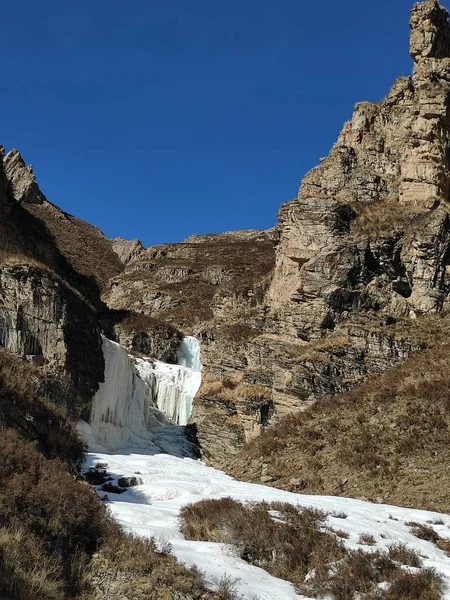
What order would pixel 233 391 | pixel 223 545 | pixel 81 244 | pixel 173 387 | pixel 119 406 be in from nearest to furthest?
pixel 223 545, pixel 119 406, pixel 233 391, pixel 173 387, pixel 81 244

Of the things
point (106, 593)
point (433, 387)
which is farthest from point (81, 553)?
point (433, 387)

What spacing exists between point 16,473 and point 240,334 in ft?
98.7

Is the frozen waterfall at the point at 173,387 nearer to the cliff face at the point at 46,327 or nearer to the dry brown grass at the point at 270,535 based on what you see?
the cliff face at the point at 46,327

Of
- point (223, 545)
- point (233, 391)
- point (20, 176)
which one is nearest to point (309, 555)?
point (223, 545)

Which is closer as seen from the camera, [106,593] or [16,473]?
[106,593]

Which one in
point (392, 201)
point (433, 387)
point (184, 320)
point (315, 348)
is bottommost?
point (433, 387)

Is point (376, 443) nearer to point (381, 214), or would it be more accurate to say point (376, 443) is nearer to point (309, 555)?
point (309, 555)

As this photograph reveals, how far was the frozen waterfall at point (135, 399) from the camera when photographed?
29209 millimetres

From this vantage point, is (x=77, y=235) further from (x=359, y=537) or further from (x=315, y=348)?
(x=359, y=537)

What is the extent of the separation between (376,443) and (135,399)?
17.0m

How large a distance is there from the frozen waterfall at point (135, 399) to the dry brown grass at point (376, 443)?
7453 mm

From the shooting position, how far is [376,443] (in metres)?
21.0

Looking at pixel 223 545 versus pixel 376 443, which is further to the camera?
pixel 376 443

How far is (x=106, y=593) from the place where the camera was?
24.1ft
